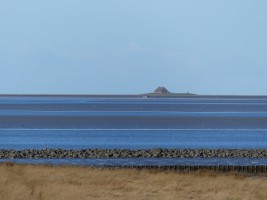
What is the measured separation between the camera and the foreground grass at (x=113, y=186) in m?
A: 26.5

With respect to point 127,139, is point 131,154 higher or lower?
higher

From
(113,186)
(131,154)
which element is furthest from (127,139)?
(113,186)

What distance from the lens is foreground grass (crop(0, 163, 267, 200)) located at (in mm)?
26531

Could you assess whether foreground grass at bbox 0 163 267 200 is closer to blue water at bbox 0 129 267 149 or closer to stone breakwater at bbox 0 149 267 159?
stone breakwater at bbox 0 149 267 159

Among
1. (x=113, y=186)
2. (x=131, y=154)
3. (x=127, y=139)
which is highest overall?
(x=113, y=186)

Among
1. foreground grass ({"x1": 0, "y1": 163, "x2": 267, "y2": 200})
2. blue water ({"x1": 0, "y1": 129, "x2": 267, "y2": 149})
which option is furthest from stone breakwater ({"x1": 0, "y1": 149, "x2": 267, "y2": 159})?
foreground grass ({"x1": 0, "y1": 163, "x2": 267, "y2": 200})

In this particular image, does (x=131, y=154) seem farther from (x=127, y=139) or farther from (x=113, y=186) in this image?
(x=113, y=186)

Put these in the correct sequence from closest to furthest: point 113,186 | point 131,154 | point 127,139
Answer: point 113,186 → point 131,154 → point 127,139

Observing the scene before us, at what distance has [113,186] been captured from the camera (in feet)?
96.2

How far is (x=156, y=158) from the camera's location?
189ft

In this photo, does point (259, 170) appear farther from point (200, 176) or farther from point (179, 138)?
point (179, 138)

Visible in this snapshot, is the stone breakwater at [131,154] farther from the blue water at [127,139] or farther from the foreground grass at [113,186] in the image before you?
the foreground grass at [113,186]

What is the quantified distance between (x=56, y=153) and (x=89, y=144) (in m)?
15.3

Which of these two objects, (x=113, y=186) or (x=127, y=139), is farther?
(x=127, y=139)
